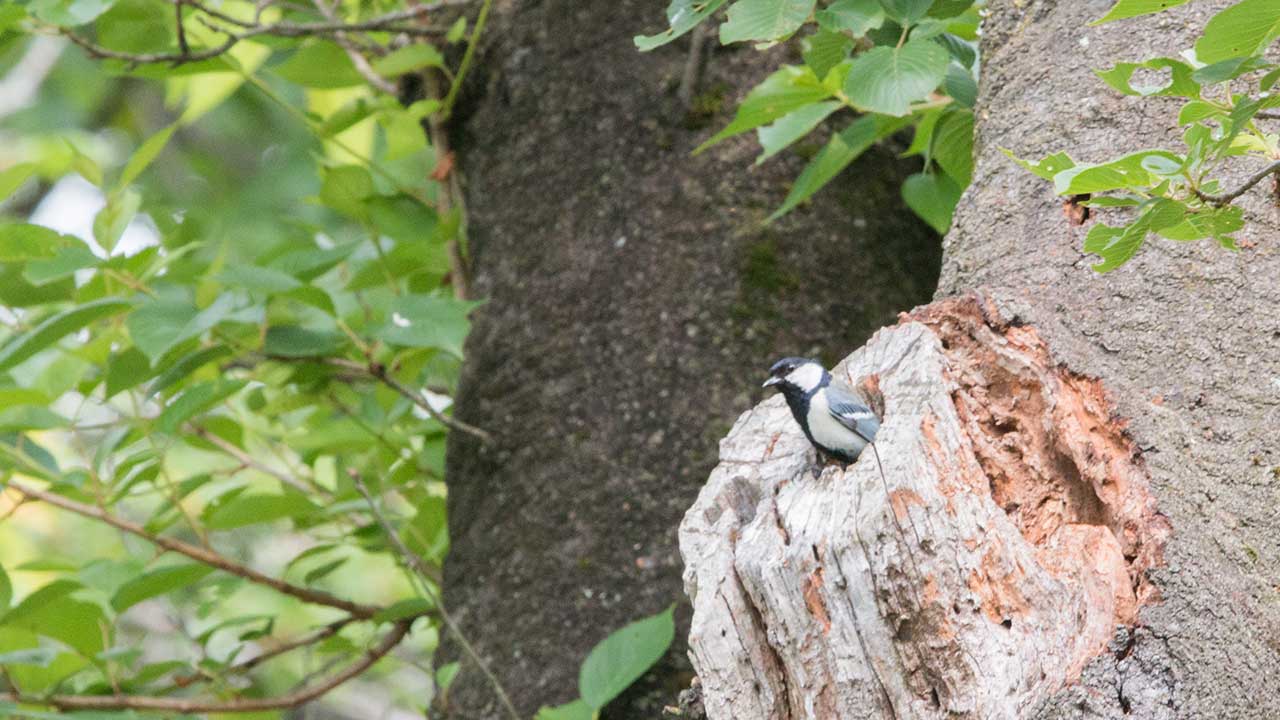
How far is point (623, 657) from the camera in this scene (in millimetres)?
1839

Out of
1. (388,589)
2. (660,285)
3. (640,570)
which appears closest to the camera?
(640,570)

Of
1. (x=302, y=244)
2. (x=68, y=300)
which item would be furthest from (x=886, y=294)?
(x=68, y=300)

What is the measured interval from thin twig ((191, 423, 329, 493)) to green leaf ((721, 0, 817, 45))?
1606 millimetres

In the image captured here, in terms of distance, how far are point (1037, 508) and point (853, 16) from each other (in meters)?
0.66

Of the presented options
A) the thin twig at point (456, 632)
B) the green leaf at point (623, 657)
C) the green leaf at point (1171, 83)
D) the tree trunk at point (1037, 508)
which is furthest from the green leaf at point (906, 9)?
the thin twig at point (456, 632)

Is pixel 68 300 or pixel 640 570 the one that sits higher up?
pixel 68 300

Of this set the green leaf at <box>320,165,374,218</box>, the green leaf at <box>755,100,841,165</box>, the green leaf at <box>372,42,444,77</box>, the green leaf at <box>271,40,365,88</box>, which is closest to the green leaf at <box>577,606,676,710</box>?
the green leaf at <box>755,100,841,165</box>

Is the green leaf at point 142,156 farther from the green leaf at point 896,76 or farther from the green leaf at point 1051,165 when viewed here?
the green leaf at point 1051,165

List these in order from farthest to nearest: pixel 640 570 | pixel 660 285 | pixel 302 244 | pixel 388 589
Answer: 1. pixel 388 589
2. pixel 302 244
3. pixel 660 285
4. pixel 640 570

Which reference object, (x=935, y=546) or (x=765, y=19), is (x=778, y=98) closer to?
(x=765, y=19)

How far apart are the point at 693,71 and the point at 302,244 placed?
0.98m

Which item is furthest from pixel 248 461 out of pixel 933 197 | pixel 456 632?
pixel 933 197

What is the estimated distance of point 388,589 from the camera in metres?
5.93

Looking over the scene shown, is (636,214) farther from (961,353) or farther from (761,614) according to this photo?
(761,614)
